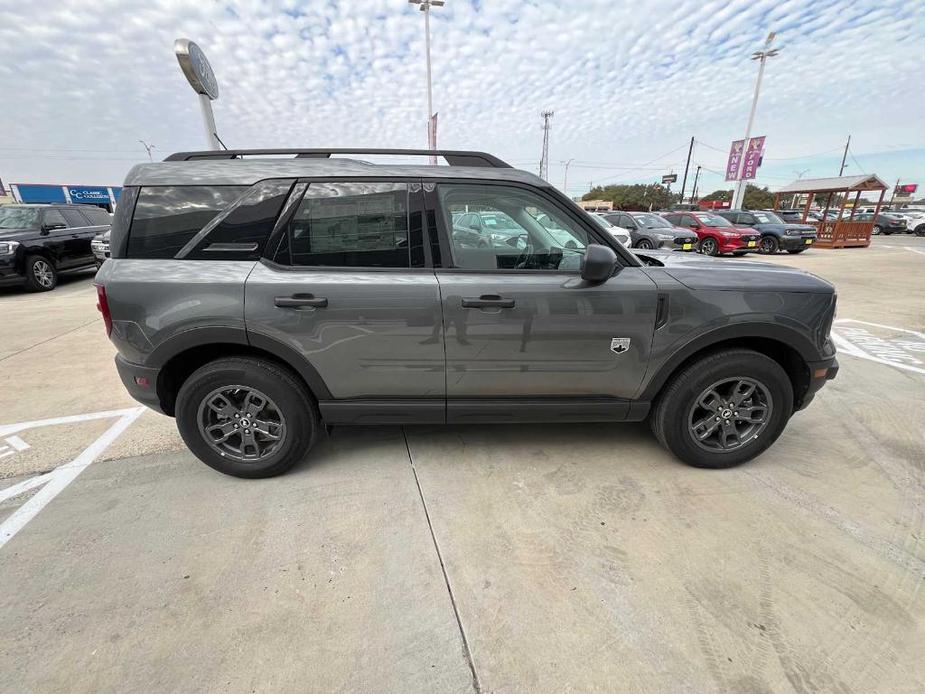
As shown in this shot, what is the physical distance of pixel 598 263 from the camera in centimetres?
220

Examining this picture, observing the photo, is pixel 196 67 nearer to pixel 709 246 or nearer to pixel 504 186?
pixel 504 186

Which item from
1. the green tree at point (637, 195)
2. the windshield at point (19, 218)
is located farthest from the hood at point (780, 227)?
the green tree at point (637, 195)

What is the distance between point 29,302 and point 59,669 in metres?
9.15

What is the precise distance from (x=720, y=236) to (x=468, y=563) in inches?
614

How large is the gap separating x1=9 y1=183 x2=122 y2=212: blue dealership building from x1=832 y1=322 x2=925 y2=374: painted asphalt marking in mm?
44050

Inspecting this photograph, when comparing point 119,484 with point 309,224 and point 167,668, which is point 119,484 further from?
point 309,224

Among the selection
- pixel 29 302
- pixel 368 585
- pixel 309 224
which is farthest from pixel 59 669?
pixel 29 302

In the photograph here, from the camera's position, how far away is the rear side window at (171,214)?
92.9 inches

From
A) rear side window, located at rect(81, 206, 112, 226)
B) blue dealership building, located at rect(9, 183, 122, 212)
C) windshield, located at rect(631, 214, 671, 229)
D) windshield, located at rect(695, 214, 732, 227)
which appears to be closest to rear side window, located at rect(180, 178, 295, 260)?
rear side window, located at rect(81, 206, 112, 226)

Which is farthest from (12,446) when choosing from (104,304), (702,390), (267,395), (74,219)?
(74,219)

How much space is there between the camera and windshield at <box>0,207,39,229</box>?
856cm

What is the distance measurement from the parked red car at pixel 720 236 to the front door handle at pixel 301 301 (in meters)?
14.8

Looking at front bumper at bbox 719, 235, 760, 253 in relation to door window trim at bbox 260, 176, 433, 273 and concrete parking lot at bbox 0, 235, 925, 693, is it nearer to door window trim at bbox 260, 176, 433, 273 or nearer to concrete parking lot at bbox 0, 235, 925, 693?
concrete parking lot at bbox 0, 235, 925, 693

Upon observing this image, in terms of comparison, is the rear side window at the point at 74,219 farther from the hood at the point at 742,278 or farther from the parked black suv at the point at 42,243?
the hood at the point at 742,278
